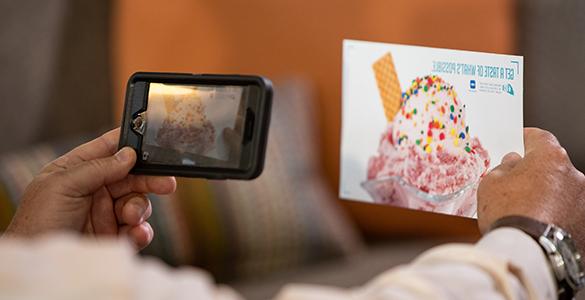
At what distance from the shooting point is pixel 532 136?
88 cm

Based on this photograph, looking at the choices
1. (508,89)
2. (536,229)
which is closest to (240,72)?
(508,89)

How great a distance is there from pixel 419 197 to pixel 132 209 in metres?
0.29

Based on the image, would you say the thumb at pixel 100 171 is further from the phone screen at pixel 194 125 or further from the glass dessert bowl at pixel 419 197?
the glass dessert bowl at pixel 419 197

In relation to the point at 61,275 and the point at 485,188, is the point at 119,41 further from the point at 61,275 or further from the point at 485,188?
the point at 61,275

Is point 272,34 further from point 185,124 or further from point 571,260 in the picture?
point 571,260

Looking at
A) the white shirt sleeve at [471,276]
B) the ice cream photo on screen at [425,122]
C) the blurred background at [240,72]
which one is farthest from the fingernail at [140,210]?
the blurred background at [240,72]

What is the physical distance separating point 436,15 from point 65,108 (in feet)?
2.77

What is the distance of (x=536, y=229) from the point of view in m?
0.77

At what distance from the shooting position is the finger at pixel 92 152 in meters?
0.96

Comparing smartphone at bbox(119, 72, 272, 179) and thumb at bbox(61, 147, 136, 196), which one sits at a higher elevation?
smartphone at bbox(119, 72, 272, 179)

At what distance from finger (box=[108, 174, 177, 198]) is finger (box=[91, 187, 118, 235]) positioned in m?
0.01

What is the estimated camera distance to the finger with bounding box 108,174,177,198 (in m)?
0.96

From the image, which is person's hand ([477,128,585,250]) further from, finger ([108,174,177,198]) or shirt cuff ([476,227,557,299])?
finger ([108,174,177,198])

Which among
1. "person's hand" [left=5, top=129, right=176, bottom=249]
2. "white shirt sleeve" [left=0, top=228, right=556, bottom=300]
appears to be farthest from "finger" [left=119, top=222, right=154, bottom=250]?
"white shirt sleeve" [left=0, top=228, right=556, bottom=300]
